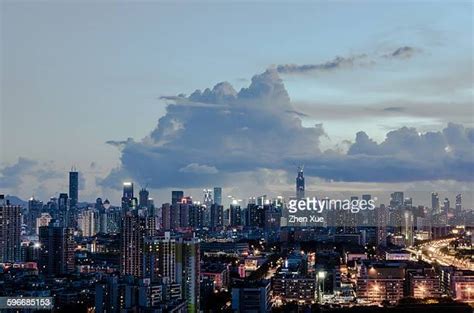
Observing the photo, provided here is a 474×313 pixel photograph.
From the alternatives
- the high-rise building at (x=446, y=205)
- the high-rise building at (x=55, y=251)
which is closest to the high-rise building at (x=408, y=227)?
the high-rise building at (x=446, y=205)

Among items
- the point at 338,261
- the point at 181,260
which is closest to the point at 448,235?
the point at 338,261

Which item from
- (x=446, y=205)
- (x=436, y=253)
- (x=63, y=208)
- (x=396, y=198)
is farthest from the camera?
(x=63, y=208)

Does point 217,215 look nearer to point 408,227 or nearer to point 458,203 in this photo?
point 408,227

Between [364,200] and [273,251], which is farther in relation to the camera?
[273,251]

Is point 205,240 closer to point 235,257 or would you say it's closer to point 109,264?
point 235,257

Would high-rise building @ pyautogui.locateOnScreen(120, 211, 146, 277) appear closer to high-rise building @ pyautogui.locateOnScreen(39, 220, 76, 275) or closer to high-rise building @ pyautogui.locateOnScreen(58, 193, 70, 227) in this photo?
high-rise building @ pyautogui.locateOnScreen(39, 220, 76, 275)


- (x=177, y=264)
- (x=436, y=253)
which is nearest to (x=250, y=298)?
(x=177, y=264)
